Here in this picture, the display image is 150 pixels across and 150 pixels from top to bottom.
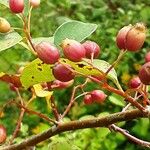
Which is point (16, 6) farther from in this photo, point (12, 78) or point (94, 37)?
point (94, 37)

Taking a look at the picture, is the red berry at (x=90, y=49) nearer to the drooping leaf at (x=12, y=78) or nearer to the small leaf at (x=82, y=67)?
the small leaf at (x=82, y=67)

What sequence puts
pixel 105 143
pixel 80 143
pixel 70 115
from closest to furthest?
1. pixel 80 143
2. pixel 105 143
3. pixel 70 115

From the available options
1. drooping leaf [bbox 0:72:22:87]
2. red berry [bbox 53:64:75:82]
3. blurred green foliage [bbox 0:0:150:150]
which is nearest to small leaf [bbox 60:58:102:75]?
red berry [bbox 53:64:75:82]

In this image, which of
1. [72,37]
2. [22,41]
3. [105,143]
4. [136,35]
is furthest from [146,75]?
[105,143]

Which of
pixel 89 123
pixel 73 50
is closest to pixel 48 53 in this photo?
pixel 73 50

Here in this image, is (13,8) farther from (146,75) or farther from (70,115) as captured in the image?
(70,115)

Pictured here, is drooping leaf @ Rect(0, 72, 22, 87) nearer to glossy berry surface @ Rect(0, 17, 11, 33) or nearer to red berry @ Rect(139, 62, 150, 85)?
glossy berry surface @ Rect(0, 17, 11, 33)
